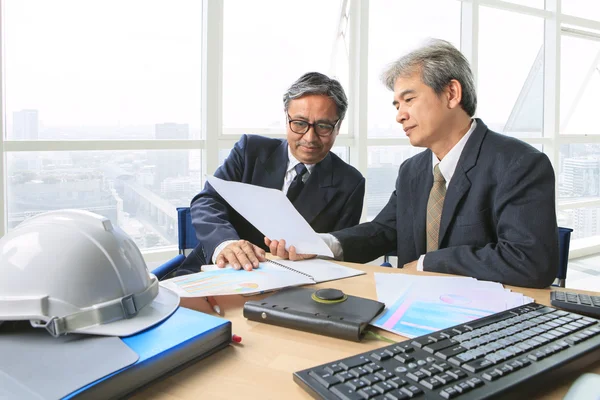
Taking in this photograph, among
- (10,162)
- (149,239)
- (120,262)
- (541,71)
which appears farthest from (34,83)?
(541,71)

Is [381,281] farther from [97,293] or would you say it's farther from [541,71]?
[541,71]

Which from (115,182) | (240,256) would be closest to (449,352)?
(240,256)

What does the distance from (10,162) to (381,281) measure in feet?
8.79

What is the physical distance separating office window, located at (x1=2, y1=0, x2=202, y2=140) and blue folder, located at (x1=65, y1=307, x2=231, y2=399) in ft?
8.88

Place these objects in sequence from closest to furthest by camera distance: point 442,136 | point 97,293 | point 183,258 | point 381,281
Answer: point 97,293, point 381,281, point 442,136, point 183,258

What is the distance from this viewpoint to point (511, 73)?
222 inches

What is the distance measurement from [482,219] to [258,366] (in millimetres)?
1167

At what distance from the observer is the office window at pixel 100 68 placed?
3.01m

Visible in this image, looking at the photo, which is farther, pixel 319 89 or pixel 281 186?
pixel 281 186

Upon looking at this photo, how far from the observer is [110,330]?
0.75 metres

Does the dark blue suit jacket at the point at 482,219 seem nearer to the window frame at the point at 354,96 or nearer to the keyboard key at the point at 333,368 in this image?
the keyboard key at the point at 333,368

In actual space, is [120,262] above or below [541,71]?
below

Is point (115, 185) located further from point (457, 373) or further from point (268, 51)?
point (457, 373)

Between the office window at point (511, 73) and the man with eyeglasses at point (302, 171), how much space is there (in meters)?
3.44
